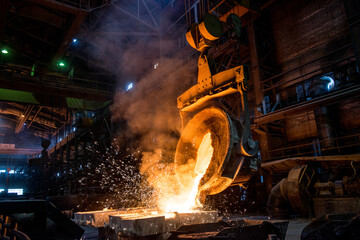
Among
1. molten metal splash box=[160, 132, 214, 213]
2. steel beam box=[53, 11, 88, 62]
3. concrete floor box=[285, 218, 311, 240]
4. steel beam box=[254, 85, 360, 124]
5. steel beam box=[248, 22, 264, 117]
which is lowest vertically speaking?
concrete floor box=[285, 218, 311, 240]

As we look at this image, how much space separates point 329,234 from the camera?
186 centimetres

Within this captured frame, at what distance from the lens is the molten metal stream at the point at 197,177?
3535 millimetres

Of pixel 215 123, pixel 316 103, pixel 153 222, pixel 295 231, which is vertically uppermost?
pixel 316 103

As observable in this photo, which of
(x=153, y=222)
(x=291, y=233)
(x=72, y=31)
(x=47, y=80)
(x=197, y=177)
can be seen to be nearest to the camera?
(x=153, y=222)

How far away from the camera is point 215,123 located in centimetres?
350

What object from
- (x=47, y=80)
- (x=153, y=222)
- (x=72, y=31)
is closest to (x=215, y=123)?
(x=153, y=222)

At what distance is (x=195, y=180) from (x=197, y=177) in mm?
65

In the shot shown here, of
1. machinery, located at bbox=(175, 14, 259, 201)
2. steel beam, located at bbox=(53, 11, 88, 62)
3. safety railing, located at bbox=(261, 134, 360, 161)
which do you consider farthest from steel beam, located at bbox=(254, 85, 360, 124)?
steel beam, located at bbox=(53, 11, 88, 62)

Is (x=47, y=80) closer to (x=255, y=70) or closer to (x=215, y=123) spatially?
(x=255, y=70)

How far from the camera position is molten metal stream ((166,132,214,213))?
354 cm

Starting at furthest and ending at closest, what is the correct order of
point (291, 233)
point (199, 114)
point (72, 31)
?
point (72, 31), point (291, 233), point (199, 114)

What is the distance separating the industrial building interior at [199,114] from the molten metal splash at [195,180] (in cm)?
2

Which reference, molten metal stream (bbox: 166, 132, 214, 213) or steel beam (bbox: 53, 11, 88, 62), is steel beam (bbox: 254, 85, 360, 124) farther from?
steel beam (bbox: 53, 11, 88, 62)

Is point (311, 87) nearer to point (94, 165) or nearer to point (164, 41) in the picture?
point (164, 41)
